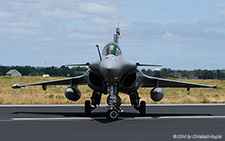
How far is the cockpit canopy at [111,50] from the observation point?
1533cm

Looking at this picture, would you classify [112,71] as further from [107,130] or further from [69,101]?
[69,101]

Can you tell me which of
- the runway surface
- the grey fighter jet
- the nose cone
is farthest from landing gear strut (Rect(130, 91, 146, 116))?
the nose cone

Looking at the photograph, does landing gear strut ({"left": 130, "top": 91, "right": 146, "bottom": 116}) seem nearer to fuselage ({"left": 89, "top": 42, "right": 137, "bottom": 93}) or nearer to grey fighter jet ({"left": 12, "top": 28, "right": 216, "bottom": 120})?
grey fighter jet ({"left": 12, "top": 28, "right": 216, "bottom": 120})

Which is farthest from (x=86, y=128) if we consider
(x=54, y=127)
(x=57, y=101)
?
(x=57, y=101)

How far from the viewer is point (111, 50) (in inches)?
604

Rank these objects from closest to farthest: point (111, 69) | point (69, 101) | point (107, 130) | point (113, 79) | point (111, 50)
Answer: point (107, 130) → point (111, 69) → point (113, 79) → point (111, 50) → point (69, 101)

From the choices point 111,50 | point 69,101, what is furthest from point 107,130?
point 69,101

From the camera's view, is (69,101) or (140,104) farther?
(69,101)

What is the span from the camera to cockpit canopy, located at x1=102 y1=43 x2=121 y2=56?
15.3 meters

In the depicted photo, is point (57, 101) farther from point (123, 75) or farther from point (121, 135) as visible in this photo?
point (121, 135)

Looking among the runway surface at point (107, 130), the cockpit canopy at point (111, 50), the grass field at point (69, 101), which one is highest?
the cockpit canopy at point (111, 50)

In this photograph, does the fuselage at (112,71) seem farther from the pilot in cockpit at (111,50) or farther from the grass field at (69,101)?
the grass field at (69,101)

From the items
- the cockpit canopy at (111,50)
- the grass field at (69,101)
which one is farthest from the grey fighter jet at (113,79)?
the grass field at (69,101)

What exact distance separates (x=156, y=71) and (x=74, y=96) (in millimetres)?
137638
